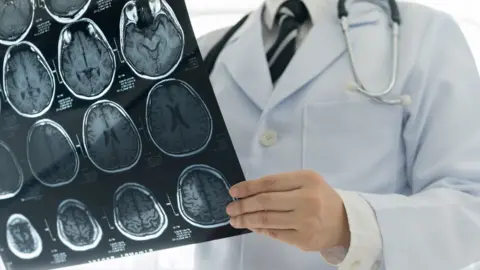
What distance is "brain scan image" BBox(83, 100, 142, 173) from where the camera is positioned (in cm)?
58

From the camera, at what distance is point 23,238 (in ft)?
2.19

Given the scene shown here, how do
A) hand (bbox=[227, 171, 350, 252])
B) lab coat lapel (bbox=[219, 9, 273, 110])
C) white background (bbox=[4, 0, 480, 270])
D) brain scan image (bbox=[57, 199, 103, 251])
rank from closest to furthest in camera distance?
1. hand (bbox=[227, 171, 350, 252])
2. brain scan image (bbox=[57, 199, 103, 251])
3. lab coat lapel (bbox=[219, 9, 273, 110])
4. white background (bbox=[4, 0, 480, 270])

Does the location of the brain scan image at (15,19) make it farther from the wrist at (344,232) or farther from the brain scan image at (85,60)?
the wrist at (344,232)

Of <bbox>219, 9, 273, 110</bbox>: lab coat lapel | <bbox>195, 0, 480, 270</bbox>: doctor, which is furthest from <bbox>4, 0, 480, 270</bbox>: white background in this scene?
<bbox>219, 9, 273, 110</bbox>: lab coat lapel

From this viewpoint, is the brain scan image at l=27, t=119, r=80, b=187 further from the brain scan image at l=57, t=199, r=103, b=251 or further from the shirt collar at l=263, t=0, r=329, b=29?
the shirt collar at l=263, t=0, r=329, b=29

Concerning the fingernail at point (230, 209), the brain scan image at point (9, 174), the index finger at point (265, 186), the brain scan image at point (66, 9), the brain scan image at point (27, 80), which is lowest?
the fingernail at point (230, 209)

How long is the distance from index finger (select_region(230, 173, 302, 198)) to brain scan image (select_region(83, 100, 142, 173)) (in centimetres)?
12

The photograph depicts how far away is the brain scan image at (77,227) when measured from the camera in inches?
24.6

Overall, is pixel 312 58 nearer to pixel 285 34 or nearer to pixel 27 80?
pixel 285 34

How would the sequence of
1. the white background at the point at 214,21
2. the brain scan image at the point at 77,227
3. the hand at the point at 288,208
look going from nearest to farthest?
1. the hand at the point at 288,208
2. the brain scan image at the point at 77,227
3. the white background at the point at 214,21

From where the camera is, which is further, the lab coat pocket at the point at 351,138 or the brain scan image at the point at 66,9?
the lab coat pocket at the point at 351,138

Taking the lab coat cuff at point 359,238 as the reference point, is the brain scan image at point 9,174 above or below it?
above

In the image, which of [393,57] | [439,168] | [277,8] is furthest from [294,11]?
[439,168]

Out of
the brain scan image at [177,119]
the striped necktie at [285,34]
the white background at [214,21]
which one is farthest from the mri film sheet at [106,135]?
the white background at [214,21]
